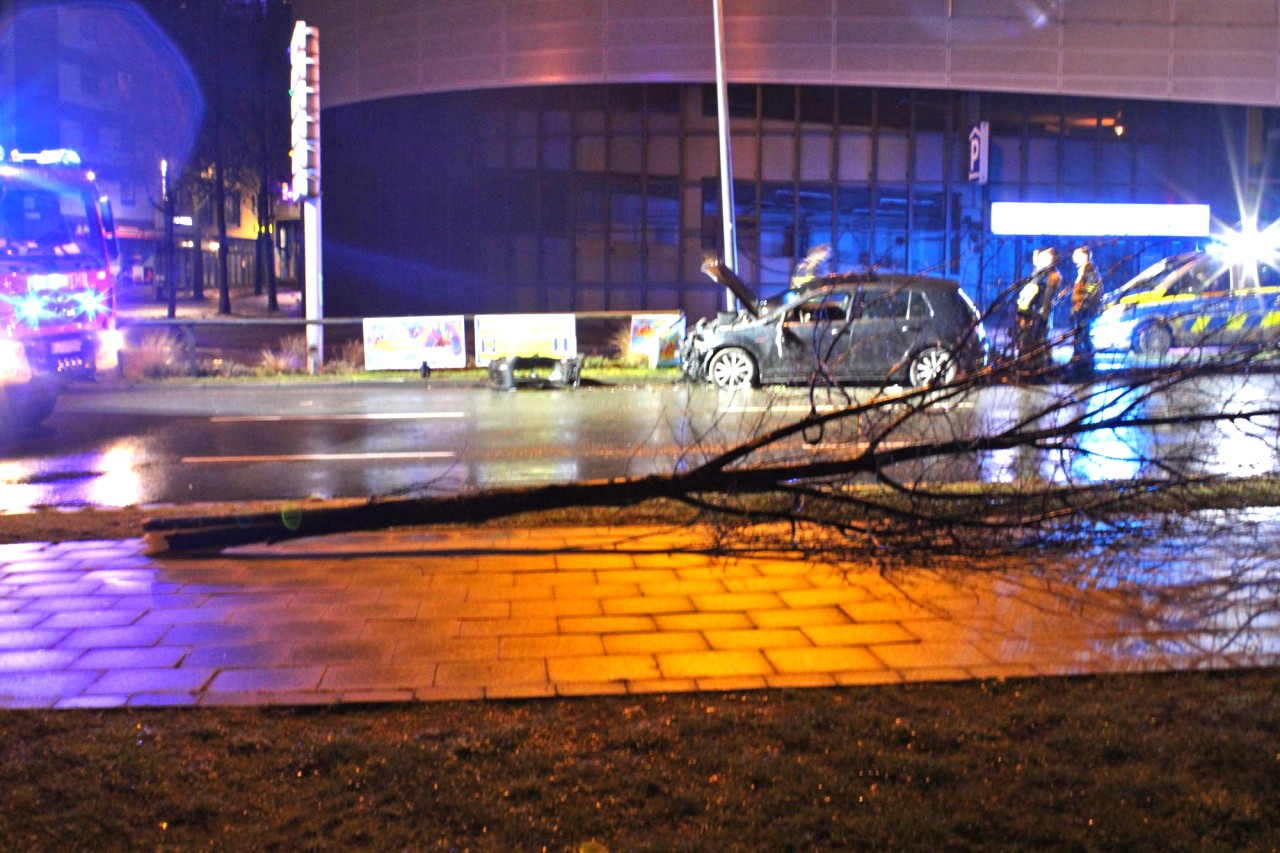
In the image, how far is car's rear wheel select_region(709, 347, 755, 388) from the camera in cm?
1667

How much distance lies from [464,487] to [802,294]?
26.7 ft

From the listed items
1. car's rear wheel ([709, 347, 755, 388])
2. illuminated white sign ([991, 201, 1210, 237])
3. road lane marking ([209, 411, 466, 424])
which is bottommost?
road lane marking ([209, 411, 466, 424])

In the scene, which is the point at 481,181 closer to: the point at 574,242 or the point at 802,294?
the point at 574,242

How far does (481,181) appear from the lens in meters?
31.5

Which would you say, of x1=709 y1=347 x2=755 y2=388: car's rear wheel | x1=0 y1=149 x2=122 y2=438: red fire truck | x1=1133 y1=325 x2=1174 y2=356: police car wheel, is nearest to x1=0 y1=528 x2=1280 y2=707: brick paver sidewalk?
x1=1133 y1=325 x2=1174 y2=356: police car wheel

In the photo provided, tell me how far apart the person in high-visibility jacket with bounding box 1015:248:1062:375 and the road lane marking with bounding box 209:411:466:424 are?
9010mm

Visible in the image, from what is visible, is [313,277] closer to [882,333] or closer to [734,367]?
[734,367]

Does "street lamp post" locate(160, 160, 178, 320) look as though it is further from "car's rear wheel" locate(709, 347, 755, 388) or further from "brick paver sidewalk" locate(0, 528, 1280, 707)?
→ "brick paver sidewalk" locate(0, 528, 1280, 707)

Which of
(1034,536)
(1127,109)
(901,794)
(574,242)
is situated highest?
(1127,109)

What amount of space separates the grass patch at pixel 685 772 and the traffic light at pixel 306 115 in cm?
1765

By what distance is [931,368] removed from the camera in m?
7.54

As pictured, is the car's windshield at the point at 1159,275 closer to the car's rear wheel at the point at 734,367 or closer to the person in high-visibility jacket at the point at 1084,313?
the person in high-visibility jacket at the point at 1084,313

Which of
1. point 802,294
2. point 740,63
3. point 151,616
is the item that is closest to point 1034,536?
point 151,616

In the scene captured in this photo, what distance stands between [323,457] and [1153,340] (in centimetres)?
778
